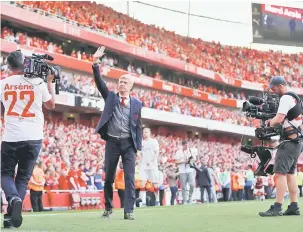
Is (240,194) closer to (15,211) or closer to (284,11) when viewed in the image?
(15,211)

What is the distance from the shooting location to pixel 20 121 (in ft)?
22.4

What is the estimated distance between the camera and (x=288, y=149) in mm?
9000

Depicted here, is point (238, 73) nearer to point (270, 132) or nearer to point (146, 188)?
point (146, 188)

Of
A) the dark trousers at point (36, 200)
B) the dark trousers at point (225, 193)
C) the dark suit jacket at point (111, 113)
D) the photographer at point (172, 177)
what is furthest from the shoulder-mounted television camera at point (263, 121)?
the dark trousers at point (225, 193)

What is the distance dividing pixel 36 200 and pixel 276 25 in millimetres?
39551

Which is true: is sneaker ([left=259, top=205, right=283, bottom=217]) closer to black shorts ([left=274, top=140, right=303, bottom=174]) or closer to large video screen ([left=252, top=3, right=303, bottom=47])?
black shorts ([left=274, top=140, right=303, bottom=174])

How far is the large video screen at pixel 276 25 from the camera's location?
50.6 m

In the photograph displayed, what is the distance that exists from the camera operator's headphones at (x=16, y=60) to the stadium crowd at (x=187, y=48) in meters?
27.1

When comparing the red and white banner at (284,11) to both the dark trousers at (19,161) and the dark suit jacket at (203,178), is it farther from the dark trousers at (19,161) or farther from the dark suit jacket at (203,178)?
the dark trousers at (19,161)

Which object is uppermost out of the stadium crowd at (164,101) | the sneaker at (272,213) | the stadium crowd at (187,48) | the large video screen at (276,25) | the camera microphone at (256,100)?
the large video screen at (276,25)

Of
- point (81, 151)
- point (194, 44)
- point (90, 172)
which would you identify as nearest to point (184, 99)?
point (194, 44)

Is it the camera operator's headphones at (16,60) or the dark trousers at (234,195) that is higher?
the camera operator's headphones at (16,60)

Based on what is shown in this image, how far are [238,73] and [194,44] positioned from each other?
4.95 metres

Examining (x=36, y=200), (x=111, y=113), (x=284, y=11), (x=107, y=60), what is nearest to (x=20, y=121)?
(x=111, y=113)
